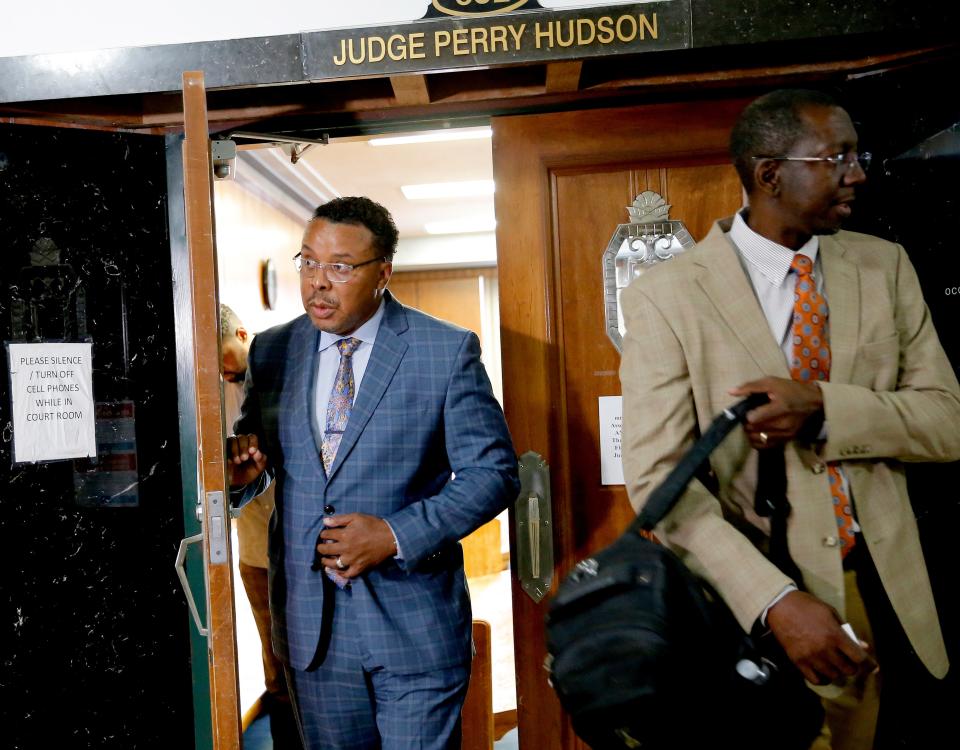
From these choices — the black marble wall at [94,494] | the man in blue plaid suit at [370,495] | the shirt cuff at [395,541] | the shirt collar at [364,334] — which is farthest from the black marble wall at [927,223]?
the black marble wall at [94,494]

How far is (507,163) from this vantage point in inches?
86.2

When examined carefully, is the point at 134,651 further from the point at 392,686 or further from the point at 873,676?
the point at 873,676

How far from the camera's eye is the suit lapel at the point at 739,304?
1381mm

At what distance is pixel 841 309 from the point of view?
141 cm

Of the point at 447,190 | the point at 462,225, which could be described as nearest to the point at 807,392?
the point at 447,190

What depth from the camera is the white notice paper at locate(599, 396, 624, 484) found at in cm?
219

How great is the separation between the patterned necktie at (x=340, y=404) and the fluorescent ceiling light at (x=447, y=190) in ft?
13.8

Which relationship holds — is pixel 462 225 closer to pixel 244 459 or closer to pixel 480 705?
pixel 480 705

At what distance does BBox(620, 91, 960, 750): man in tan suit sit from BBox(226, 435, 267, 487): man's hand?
0.96 metres

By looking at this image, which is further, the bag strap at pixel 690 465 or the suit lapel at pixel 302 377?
the suit lapel at pixel 302 377

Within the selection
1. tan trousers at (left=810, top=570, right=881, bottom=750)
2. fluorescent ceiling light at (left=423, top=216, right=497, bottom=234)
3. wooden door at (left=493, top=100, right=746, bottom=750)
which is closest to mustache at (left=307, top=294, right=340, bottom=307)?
wooden door at (left=493, top=100, right=746, bottom=750)

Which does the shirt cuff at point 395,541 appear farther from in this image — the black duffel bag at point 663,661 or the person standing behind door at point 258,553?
the person standing behind door at point 258,553

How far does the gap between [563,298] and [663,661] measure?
1254 mm

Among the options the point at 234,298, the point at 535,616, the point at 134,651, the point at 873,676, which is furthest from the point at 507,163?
the point at 234,298
